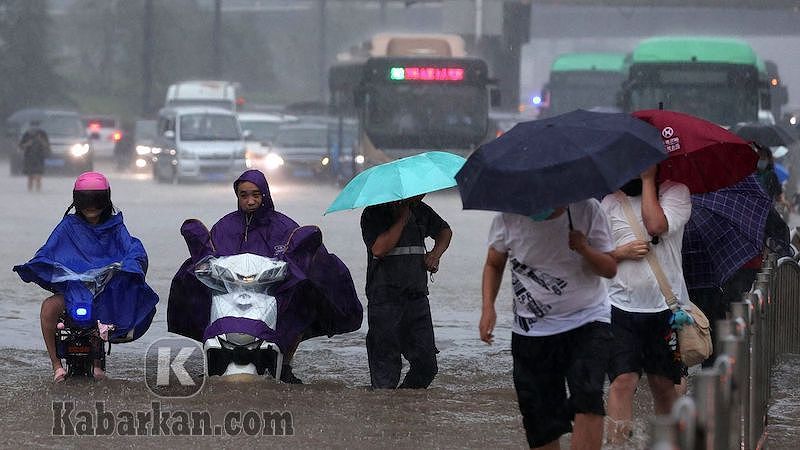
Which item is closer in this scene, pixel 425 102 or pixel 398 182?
pixel 398 182

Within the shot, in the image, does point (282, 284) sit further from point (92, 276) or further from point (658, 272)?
point (658, 272)

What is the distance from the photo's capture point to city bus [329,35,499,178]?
32688mm

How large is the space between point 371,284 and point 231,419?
1.18 m

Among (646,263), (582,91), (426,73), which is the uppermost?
(646,263)

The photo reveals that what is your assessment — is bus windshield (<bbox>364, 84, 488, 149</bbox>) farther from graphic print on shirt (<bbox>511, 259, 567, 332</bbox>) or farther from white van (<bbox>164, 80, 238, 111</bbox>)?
graphic print on shirt (<bbox>511, 259, 567, 332</bbox>)

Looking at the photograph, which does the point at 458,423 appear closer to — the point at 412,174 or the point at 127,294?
the point at 412,174

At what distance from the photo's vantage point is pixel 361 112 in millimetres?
33188

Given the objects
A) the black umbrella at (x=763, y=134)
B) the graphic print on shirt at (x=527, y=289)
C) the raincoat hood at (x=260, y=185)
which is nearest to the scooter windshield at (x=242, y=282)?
the raincoat hood at (x=260, y=185)

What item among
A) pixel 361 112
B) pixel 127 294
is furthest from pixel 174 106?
pixel 127 294

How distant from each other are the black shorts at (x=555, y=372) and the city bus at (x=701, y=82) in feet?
76.0

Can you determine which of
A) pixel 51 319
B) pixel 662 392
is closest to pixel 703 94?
pixel 51 319

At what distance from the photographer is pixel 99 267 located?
9367 millimetres

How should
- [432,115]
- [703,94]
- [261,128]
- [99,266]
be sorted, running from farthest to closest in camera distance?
[261,128]
[432,115]
[703,94]
[99,266]

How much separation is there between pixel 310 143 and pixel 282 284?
30457mm
